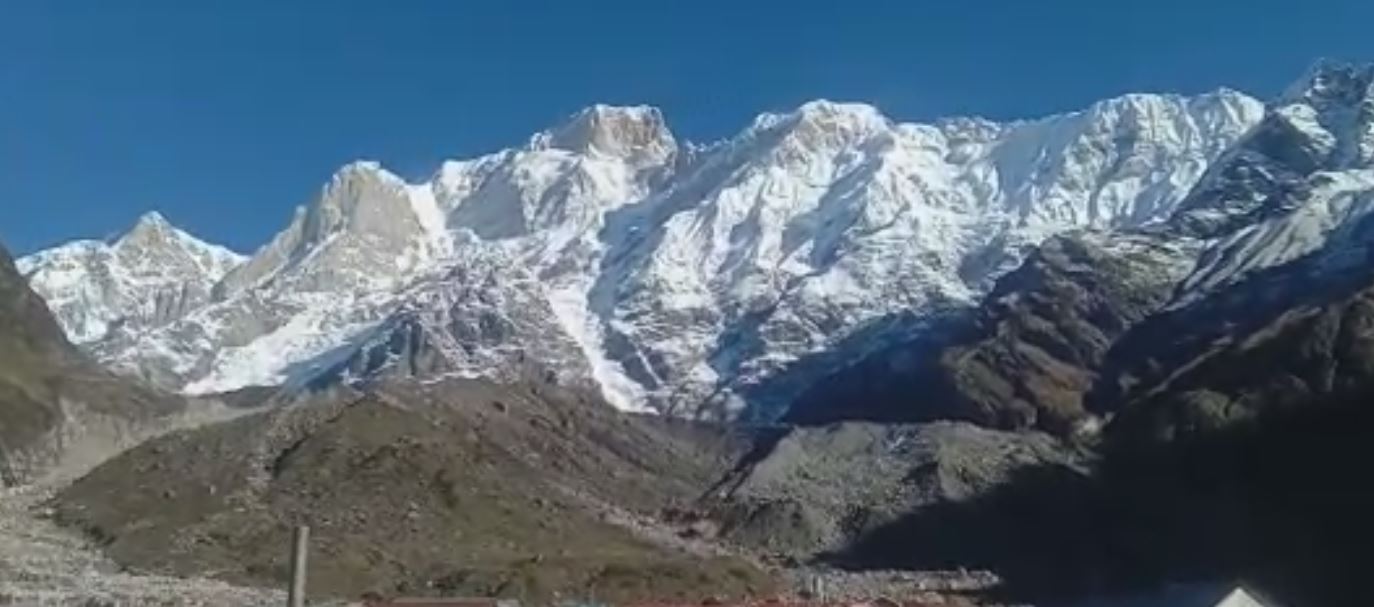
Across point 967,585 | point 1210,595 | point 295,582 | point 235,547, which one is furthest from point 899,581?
point 295,582

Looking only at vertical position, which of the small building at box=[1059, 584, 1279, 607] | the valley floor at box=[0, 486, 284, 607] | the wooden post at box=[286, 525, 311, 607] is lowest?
the wooden post at box=[286, 525, 311, 607]

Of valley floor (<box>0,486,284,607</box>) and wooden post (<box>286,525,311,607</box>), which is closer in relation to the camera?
Result: wooden post (<box>286,525,311,607</box>)

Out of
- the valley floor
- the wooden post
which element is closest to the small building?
the wooden post

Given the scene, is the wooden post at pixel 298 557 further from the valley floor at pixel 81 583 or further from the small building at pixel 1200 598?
the valley floor at pixel 81 583

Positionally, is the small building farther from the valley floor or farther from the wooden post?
the valley floor

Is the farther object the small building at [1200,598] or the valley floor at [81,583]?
the valley floor at [81,583]

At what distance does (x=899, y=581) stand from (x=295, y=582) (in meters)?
176

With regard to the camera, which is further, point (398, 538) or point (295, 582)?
point (398, 538)

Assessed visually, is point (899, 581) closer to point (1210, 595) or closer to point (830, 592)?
point (830, 592)

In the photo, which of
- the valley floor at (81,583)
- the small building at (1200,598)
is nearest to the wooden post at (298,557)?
the small building at (1200,598)

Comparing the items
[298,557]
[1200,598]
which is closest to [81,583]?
[1200,598]

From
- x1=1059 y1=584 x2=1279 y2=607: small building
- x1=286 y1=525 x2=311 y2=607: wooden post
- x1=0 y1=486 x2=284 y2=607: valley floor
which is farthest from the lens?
x1=0 y1=486 x2=284 y2=607: valley floor

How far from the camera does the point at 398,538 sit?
7653 inches

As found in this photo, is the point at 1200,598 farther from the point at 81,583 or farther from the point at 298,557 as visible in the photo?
the point at 81,583
